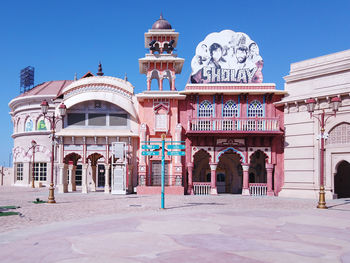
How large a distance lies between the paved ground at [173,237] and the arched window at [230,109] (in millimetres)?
12859

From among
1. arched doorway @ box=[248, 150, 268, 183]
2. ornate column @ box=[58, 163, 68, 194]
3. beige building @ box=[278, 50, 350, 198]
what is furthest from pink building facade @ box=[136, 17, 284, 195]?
ornate column @ box=[58, 163, 68, 194]

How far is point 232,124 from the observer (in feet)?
86.7

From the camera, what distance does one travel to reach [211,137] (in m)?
26.9

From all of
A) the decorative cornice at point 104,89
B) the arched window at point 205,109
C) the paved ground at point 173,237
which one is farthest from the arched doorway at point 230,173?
the paved ground at point 173,237

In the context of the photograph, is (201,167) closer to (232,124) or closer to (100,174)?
(232,124)

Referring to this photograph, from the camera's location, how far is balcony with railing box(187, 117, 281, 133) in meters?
26.0

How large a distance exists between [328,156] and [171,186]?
1019 centimetres

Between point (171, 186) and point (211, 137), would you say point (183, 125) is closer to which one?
point (211, 137)

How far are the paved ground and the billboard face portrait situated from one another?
14355 millimetres

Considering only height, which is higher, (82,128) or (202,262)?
(82,128)

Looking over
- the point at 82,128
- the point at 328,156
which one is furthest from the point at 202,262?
the point at 82,128

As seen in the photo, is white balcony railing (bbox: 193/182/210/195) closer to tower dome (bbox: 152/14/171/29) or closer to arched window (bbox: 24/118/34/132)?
tower dome (bbox: 152/14/171/29)

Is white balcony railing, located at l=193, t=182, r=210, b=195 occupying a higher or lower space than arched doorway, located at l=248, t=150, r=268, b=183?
lower

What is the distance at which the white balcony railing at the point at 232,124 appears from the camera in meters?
26.0
